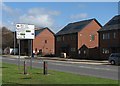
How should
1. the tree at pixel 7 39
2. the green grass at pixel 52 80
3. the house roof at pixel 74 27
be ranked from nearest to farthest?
the green grass at pixel 52 80, the house roof at pixel 74 27, the tree at pixel 7 39

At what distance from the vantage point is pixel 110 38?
6406 cm

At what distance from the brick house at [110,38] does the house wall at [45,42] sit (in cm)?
3549

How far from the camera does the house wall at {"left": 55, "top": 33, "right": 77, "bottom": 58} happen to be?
7894cm

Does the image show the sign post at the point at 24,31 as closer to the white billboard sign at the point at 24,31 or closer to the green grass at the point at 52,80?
the white billboard sign at the point at 24,31

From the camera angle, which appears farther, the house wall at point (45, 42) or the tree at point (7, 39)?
the tree at point (7, 39)

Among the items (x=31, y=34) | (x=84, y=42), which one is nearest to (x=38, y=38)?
(x=84, y=42)

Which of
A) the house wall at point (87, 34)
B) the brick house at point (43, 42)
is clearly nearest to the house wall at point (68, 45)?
the house wall at point (87, 34)

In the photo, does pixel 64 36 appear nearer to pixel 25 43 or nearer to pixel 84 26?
pixel 84 26

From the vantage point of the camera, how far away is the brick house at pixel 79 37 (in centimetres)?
7806

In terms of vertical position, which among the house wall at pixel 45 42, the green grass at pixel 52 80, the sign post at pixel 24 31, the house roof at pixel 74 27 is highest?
the house roof at pixel 74 27

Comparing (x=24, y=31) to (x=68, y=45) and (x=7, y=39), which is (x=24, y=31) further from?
(x=7, y=39)

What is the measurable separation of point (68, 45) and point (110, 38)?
19.3 meters

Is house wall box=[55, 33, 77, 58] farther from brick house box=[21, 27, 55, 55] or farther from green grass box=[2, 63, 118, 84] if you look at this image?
green grass box=[2, 63, 118, 84]

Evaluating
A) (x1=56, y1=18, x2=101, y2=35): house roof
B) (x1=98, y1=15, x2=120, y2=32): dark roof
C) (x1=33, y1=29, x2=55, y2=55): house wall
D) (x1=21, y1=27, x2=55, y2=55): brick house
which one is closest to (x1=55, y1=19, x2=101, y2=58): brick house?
(x1=56, y1=18, x2=101, y2=35): house roof
